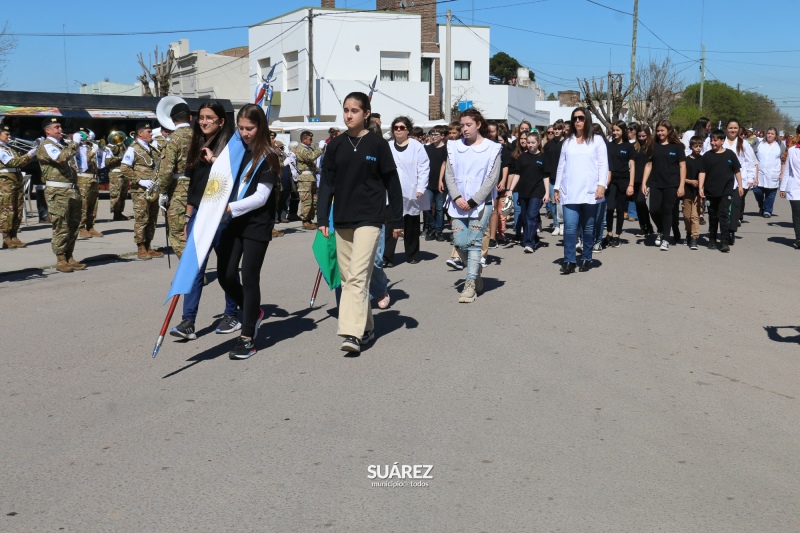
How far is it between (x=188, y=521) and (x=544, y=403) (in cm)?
254

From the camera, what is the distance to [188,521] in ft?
12.6

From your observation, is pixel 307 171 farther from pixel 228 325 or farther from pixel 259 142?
pixel 259 142

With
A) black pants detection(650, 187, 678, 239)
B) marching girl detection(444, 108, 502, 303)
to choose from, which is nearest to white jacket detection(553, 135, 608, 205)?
marching girl detection(444, 108, 502, 303)

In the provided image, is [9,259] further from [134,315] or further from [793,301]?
[793,301]

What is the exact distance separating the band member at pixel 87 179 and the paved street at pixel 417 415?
5209 millimetres

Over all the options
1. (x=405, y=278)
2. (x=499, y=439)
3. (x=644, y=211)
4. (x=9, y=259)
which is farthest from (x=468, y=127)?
(x=9, y=259)

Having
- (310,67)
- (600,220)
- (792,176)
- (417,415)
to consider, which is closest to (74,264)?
(600,220)

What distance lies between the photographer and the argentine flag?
255 inches

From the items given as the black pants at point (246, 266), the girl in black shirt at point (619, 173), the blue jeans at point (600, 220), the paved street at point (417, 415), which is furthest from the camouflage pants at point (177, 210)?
the girl in black shirt at point (619, 173)

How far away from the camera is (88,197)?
581 inches

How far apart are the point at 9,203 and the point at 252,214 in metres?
8.61

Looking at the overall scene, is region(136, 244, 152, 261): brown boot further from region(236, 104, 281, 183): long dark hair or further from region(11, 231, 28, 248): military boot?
region(236, 104, 281, 183): long dark hair

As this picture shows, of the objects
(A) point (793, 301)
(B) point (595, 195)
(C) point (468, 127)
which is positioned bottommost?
(A) point (793, 301)

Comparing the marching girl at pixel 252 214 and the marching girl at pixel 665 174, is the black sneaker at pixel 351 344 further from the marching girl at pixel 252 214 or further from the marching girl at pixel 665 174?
the marching girl at pixel 665 174
